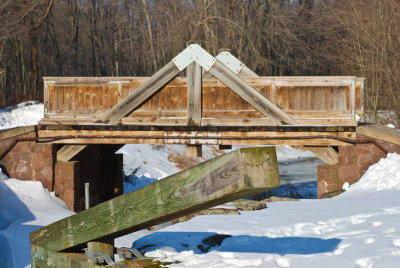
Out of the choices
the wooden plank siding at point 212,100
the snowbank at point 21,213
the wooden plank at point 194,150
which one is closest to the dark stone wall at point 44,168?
the snowbank at point 21,213

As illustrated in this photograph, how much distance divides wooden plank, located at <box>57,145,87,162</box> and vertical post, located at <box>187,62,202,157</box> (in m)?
2.59

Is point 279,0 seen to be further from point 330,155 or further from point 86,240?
point 86,240

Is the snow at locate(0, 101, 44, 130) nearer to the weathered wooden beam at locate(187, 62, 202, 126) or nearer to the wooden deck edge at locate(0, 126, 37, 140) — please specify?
the wooden deck edge at locate(0, 126, 37, 140)

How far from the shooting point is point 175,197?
3.30 metres

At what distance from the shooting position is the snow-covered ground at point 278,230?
551cm

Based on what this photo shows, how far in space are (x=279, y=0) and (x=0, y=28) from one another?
16.5 m

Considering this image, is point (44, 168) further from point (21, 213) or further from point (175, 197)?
point (175, 197)

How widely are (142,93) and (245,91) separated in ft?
6.73

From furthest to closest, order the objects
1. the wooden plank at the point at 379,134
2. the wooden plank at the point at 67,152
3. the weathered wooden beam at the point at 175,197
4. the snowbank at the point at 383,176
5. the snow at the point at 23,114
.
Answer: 1. the snow at the point at 23,114
2. the wooden plank at the point at 67,152
3. the wooden plank at the point at 379,134
4. the snowbank at the point at 383,176
5. the weathered wooden beam at the point at 175,197

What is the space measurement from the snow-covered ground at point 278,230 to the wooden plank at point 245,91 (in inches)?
82.8

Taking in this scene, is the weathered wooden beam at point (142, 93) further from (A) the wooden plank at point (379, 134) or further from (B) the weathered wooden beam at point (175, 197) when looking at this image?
(B) the weathered wooden beam at point (175, 197)

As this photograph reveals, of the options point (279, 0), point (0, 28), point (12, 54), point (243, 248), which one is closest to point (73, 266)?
point (243, 248)

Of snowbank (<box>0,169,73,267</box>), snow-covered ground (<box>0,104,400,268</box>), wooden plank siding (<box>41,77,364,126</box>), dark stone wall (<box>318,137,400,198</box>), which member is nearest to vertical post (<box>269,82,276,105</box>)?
wooden plank siding (<box>41,77,364,126</box>)

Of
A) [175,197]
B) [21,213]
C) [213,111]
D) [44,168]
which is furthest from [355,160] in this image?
[175,197]
